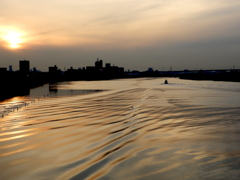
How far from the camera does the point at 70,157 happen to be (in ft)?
32.7

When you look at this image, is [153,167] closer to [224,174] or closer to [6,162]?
[224,174]

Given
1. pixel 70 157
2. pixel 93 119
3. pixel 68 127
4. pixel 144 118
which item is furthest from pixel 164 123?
pixel 70 157

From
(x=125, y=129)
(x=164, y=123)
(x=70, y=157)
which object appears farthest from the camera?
(x=164, y=123)

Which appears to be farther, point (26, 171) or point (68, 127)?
point (68, 127)

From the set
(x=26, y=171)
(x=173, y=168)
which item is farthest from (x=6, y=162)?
(x=173, y=168)

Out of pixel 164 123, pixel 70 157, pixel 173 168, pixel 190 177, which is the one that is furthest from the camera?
pixel 164 123

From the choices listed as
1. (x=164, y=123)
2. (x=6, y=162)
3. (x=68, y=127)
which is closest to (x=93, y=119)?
(x=68, y=127)

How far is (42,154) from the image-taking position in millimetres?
10391

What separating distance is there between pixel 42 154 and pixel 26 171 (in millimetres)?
1725

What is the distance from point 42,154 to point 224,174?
276 inches

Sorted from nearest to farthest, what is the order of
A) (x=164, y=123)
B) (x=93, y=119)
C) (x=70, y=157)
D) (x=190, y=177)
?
(x=190, y=177) < (x=70, y=157) < (x=164, y=123) < (x=93, y=119)

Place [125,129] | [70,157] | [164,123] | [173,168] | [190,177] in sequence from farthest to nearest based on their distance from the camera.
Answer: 1. [164,123]
2. [125,129]
3. [70,157]
4. [173,168]
5. [190,177]

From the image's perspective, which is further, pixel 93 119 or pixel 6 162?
pixel 93 119

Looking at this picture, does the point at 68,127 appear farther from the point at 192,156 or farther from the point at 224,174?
the point at 224,174
